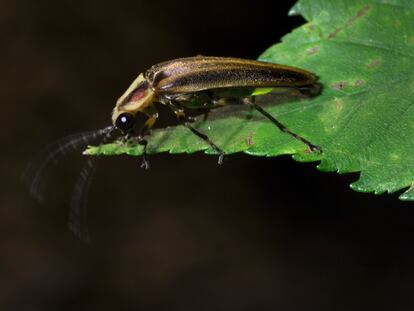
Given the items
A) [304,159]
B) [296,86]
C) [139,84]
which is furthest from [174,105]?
[304,159]

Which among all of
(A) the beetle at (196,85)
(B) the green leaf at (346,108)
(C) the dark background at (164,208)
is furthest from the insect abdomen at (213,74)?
(C) the dark background at (164,208)

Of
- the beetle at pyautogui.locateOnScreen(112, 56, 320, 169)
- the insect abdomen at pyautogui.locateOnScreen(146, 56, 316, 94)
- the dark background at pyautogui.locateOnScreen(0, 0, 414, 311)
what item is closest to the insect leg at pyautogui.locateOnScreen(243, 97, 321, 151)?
the beetle at pyautogui.locateOnScreen(112, 56, 320, 169)

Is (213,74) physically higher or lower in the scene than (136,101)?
higher

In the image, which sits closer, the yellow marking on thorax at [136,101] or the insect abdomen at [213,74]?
the insect abdomen at [213,74]

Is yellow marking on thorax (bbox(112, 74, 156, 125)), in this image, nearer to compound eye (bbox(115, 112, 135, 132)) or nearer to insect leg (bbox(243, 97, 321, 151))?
compound eye (bbox(115, 112, 135, 132))

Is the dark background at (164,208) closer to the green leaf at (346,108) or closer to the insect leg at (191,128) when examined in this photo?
the insect leg at (191,128)

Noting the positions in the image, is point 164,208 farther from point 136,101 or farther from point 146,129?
point 146,129

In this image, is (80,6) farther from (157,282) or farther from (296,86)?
(296,86)

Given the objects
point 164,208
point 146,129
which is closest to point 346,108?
point 146,129
